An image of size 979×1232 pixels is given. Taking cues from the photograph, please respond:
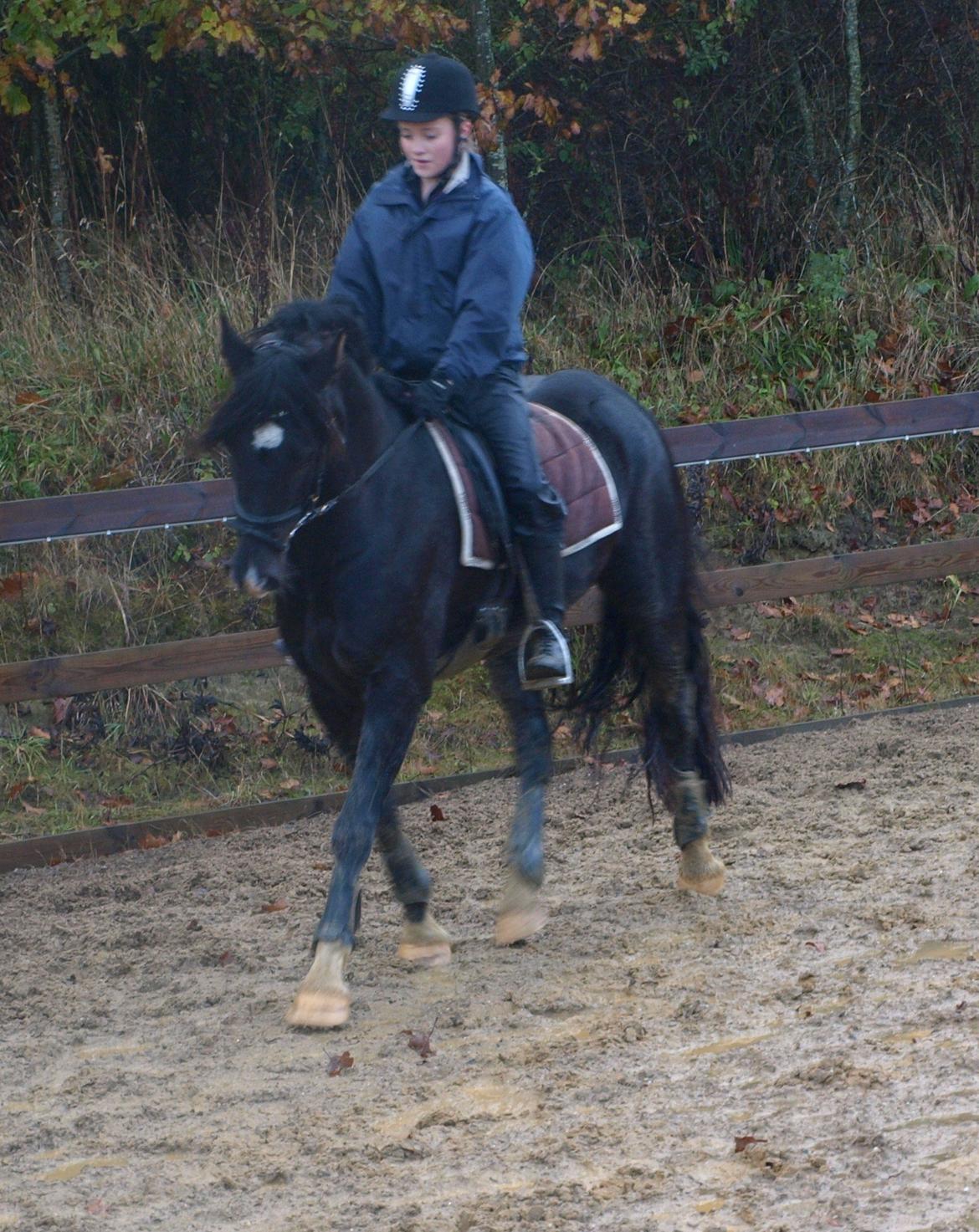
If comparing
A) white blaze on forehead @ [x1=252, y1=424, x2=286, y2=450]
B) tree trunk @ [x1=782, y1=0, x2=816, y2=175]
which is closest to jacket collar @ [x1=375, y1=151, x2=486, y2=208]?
white blaze on forehead @ [x1=252, y1=424, x2=286, y2=450]

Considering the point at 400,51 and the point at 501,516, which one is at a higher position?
the point at 400,51

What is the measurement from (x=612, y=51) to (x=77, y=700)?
6887 millimetres

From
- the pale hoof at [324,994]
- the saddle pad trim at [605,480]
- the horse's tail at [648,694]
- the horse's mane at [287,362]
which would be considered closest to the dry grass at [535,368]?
the horse's tail at [648,694]

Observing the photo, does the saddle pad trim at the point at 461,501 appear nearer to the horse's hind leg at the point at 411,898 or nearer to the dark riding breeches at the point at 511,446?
the dark riding breeches at the point at 511,446

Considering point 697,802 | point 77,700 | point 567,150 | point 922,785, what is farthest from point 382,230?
point 567,150

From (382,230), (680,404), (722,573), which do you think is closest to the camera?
(382,230)

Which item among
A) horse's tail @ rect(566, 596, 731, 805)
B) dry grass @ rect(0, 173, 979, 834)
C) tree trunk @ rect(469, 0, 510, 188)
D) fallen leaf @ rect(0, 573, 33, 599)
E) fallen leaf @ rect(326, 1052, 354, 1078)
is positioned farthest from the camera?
tree trunk @ rect(469, 0, 510, 188)

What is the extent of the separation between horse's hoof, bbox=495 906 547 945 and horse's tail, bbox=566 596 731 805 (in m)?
0.82

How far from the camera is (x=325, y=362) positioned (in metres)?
4.07

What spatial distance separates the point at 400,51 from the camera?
9891 mm

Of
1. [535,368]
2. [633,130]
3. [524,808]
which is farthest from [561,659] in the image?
[633,130]

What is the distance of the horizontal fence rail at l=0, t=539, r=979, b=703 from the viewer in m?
6.39

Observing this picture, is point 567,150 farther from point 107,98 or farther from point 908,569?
point 908,569

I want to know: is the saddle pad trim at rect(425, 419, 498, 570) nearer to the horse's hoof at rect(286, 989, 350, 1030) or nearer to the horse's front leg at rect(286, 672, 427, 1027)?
the horse's front leg at rect(286, 672, 427, 1027)
